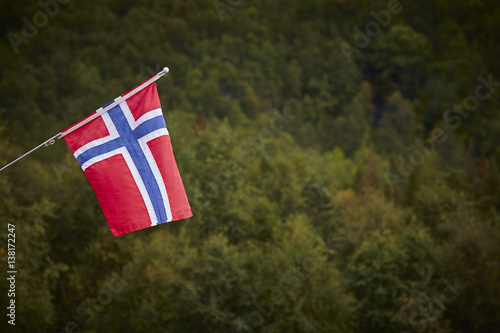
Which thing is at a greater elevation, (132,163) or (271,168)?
(271,168)

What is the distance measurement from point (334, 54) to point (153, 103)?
14495 cm

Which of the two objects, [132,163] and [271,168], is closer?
[132,163]

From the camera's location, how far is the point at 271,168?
7206 centimetres

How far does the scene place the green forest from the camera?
4312 centimetres

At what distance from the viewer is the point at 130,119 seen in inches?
491

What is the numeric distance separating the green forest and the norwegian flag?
24553mm

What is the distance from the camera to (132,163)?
12.6 m

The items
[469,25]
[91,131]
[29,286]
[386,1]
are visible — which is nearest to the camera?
[91,131]

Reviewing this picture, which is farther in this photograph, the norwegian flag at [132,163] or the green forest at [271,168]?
the green forest at [271,168]

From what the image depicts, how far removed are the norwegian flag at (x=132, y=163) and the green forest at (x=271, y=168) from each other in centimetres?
2455

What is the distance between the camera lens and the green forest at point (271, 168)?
43.1 m

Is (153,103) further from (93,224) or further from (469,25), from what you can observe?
(469,25)

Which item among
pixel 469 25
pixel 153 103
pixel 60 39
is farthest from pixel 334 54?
pixel 153 103

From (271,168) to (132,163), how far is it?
5965 cm
